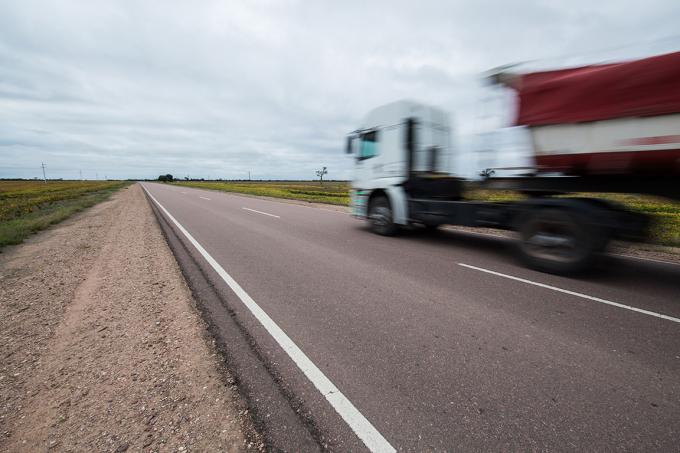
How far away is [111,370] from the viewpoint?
2449 mm

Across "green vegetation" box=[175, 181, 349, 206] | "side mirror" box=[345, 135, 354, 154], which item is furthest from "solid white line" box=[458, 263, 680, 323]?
"green vegetation" box=[175, 181, 349, 206]

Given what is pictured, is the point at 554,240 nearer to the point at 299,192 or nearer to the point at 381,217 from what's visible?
the point at 381,217

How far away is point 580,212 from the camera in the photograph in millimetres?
4621

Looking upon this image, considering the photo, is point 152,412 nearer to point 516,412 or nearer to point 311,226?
point 516,412

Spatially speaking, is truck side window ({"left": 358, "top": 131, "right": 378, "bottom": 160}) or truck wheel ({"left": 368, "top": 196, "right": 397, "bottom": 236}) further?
truck side window ({"left": 358, "top": 131, "right": 378, "bottom": 160})

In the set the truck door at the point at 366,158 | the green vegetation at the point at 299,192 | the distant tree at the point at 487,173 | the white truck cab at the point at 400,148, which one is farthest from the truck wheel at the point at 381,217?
the green vegetation at the point at 299,192

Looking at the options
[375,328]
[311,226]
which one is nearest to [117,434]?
[375,328]

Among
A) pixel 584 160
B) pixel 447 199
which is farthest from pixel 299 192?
pixel 584 160

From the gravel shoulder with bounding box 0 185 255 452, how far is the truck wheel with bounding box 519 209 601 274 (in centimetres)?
507

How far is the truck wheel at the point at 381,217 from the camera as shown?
316 inches

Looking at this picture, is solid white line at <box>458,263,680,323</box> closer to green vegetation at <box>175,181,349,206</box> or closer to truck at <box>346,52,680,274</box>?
truck at <box>346,52,680,274</box>

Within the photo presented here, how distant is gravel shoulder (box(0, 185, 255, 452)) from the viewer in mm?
1843

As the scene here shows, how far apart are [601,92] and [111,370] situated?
6622 mm

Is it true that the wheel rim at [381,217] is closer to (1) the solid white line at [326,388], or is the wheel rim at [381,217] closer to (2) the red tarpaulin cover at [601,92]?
(2) the red tarpaulin cover at [601,92]
